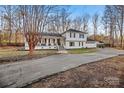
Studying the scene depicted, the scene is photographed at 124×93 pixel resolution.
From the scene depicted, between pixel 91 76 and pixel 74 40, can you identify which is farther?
pixel 74 40

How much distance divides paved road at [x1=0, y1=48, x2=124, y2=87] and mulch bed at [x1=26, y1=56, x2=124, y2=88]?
0.12m

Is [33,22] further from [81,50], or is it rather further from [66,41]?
[81,50]

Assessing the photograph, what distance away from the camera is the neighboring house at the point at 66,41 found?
11.5 feet

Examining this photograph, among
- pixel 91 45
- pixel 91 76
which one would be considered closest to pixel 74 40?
pixel 91 45

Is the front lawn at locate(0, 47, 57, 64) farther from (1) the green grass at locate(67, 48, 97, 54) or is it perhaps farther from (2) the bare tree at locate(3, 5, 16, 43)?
(1) the green grass at locate(67, 48, 97, 54)

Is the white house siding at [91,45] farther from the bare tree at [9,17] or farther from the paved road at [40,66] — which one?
the bare tree at [9,17]

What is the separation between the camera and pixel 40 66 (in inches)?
129

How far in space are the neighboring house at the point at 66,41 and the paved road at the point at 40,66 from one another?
212 mm

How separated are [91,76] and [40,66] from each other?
0.95 metres

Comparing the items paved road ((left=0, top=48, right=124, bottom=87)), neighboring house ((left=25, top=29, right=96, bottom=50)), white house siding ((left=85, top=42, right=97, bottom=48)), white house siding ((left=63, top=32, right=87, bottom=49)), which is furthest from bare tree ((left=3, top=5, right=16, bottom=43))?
white house siding ((left=85, top=42, right=97, bottom=48))

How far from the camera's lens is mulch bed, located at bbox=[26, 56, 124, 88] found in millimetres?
2949

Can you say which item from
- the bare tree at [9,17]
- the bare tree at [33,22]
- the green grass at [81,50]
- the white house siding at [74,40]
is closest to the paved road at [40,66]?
the green grass at [81,50]
